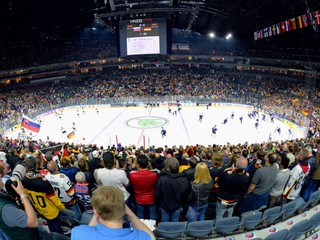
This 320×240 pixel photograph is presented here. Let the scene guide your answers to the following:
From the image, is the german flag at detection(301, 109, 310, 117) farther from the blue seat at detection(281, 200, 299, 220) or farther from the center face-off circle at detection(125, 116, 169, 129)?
the blue seat at detection(281, 200, 299, 220)

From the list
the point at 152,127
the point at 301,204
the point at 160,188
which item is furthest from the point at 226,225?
the point at 152,127

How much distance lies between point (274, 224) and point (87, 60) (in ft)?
147

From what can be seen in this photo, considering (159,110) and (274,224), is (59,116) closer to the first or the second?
(159,110)

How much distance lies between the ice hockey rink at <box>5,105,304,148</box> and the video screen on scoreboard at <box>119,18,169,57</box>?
7.70 metres

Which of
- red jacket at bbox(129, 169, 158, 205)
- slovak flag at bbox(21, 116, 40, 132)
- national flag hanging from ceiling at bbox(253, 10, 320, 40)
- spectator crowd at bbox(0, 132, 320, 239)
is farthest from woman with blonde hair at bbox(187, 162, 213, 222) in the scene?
national flag hanging from ceiling at bbox(253, 10, 320, 40)

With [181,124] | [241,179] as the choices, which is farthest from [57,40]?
[241,179]

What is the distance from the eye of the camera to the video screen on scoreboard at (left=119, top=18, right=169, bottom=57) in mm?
29328

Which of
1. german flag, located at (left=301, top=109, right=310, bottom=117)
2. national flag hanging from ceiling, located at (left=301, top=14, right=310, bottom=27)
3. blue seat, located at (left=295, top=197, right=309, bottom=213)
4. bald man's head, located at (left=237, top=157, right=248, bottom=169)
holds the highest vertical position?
national flag hanging from ceiling, located at (left=301, top=14, right=310, bottom=27)

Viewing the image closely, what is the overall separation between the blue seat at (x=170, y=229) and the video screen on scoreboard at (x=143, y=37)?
27322 millimetres

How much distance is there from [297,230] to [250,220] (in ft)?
2.61

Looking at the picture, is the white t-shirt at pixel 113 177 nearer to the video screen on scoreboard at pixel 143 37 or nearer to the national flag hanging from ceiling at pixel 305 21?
the national flag hanging from ceiling at pixel 305 21

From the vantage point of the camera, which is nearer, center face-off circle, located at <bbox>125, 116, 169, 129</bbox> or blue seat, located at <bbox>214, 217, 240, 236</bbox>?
blue seat, located at <bbox>214, 217, 240, 236</bbox>

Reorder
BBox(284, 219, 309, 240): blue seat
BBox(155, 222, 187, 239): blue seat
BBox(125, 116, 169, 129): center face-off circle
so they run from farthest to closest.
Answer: BBox(125, 116, 169, 129): center face-off circle, BBox(155, 222, 187, 239): blue seat, BBox(284, 219, 309, 240): blue seat

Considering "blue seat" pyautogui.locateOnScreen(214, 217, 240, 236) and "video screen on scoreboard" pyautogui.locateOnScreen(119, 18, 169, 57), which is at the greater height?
"video screen on scoreboard" pyautogui.locateOnScreen(119, 18, 169, 57)
